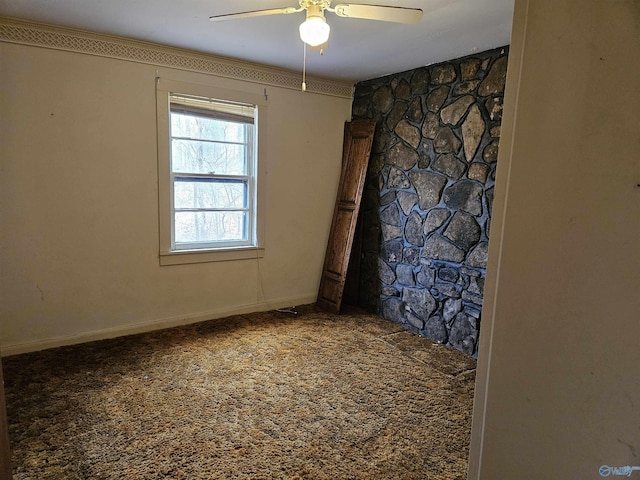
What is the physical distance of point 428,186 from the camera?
3.47 metres

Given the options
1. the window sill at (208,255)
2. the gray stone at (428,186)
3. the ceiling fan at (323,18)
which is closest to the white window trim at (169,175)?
the window sill at (208,255)

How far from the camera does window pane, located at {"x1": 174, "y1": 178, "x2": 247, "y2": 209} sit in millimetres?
3490

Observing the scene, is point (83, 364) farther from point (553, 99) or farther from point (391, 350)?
point (553, 99)

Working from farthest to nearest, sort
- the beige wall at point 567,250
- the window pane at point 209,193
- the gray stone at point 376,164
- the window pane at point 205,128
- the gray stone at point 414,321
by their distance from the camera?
the gray stone at point 376,164, the gray stone at point 414,321, the window pane at point 209,193, the window pane at point 205,128, the beige wall at point 567,250

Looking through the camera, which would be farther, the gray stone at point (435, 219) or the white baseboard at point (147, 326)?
the gray stone at point (435, 219)

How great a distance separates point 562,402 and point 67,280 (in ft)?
11.1

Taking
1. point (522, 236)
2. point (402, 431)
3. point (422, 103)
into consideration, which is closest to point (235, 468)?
point (402, 431)

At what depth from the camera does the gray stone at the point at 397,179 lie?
12.1ft

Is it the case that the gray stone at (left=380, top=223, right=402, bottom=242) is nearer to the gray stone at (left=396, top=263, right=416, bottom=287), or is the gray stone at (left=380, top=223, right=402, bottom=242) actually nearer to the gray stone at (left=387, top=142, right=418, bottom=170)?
the gray stone at (left=396, top=263, right=416, bottom=287)

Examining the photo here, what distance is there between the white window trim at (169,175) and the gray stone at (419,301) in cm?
151

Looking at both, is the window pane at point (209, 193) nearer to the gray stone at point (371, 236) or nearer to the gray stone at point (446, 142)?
the gray stone at point (371, 236)

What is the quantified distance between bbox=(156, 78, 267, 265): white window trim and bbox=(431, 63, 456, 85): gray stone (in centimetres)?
158

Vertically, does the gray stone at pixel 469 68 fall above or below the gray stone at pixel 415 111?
above

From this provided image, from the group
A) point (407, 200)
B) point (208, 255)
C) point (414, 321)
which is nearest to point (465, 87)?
point (407, 200)
